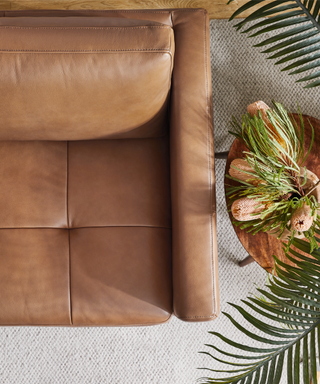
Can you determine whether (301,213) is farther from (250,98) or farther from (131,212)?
(250,98)

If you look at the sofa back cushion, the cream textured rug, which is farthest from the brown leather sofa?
the cream textured rug

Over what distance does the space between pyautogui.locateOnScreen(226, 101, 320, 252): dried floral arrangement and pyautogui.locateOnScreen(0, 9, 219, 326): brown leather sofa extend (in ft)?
0.38

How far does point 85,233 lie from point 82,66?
0.51m

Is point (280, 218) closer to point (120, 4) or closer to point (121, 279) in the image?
point (121, 279)

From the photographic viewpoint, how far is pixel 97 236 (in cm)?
105

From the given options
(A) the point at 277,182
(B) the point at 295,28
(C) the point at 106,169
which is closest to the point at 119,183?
(C) the point at 106,169

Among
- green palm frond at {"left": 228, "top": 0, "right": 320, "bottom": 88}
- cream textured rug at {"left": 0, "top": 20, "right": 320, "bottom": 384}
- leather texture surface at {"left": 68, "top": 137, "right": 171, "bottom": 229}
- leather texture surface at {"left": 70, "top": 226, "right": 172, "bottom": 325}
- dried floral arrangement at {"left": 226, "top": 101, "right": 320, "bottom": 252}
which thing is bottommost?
cream textured rug at {"left": 0, "top": 20, "right": 320, "bottom": 384}

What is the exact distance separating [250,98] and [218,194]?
49 cm

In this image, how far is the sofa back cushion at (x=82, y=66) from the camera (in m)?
0.82

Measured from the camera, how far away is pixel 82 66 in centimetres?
84

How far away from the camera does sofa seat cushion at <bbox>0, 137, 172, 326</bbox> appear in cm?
100

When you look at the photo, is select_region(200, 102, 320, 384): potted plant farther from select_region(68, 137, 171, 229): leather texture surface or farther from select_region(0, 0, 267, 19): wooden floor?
select_region(0, 0, 267, 19): wooden floor

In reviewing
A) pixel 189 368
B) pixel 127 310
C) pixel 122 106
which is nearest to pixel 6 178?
pixel 122 106

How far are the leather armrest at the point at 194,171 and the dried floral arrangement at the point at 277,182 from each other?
4.0 inches
